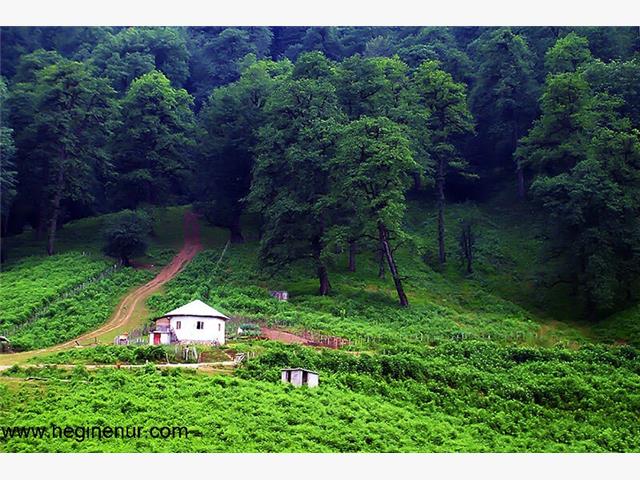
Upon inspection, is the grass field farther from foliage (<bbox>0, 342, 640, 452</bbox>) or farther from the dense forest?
the dense forest

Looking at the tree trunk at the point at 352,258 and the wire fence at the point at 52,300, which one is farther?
the tree trunk at the point at 352,258

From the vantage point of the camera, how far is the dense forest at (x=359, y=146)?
50562 mm

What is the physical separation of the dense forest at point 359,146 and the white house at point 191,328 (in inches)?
395

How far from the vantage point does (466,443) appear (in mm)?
32062

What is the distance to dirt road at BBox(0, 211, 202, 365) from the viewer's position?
4228 cm

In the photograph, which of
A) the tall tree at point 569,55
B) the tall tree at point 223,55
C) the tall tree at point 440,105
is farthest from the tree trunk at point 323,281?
the tall tree at point 223,55

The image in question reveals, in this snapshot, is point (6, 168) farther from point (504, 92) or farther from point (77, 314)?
point (504, 92)

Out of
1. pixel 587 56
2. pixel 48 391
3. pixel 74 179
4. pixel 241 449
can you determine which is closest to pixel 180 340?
pixel 48 391

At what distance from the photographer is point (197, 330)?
139 feet

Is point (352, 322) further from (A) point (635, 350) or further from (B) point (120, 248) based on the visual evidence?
(B) point (120, 248)

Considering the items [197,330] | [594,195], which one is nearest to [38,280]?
[197,330]

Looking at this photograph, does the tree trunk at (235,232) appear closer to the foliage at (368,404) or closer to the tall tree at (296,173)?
the tall tree at (296,173)

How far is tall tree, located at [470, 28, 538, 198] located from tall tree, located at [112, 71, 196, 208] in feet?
74.5

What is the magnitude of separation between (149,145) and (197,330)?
25.5 meters
